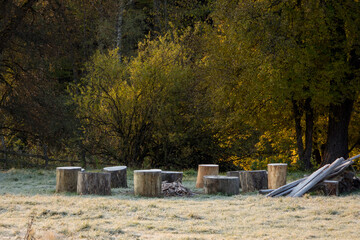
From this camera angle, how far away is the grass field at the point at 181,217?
6.31 m

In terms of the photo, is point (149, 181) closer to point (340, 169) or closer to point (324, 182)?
point (324, 182)

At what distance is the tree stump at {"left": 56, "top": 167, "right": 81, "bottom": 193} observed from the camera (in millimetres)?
10352

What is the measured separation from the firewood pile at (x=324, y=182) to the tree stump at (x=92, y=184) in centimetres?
319

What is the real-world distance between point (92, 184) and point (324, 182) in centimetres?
457

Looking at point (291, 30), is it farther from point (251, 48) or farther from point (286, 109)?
point (286, 109)

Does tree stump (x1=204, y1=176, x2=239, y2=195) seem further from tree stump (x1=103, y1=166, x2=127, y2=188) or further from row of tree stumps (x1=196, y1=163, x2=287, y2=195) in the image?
tree stump (x1=103, y1=166, x2=127, y2=188)

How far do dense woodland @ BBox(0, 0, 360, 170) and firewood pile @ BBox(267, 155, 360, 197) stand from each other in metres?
5.04

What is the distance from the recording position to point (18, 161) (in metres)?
18.4

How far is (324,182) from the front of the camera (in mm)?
10086

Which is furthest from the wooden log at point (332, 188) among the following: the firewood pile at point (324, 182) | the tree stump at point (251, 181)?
the tree stump at point (251, 181)

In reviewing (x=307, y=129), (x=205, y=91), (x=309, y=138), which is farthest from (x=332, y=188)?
(x=205, y=91)

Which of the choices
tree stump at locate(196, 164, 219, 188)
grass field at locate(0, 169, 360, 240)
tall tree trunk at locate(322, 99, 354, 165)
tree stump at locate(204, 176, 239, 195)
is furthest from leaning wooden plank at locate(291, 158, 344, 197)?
tall tree trunk at locate(322, 99, 354, 165)

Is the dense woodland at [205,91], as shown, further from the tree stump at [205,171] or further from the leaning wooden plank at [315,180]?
the leaning wooden plank at [315,180]

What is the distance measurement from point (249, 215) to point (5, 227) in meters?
3.53
